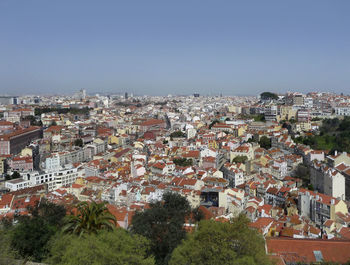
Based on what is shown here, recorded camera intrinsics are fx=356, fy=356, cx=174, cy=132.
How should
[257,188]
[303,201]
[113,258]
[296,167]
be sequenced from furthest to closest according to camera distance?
1. [296,167]
2. [257,188]
3. [303,201]
4. [113,258]

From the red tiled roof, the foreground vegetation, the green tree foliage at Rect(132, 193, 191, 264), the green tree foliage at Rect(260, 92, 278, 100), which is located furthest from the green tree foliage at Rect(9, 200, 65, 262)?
the green tree foliage at Rect(260, 92, 278, 100)

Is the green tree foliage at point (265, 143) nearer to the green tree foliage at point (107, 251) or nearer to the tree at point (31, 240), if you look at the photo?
the tree at point (31, 240)

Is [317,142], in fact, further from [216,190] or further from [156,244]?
[156,244]

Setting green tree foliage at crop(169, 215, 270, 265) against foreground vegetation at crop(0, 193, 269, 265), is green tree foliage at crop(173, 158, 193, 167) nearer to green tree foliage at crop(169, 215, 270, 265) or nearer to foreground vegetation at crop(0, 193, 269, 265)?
foreground vegetation at crop(0, 193, 269, 265)

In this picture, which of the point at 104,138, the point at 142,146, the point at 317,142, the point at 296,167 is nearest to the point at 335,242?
the point at 296,167

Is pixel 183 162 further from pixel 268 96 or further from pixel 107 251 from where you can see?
pixel 268 96

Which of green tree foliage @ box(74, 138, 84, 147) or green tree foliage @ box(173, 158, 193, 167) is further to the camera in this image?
green tree foliage @ box(74, 138, 84, 147)

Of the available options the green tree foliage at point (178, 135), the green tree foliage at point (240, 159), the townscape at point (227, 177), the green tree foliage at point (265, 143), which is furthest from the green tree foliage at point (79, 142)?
the green tree foliage at point (265, 143)
